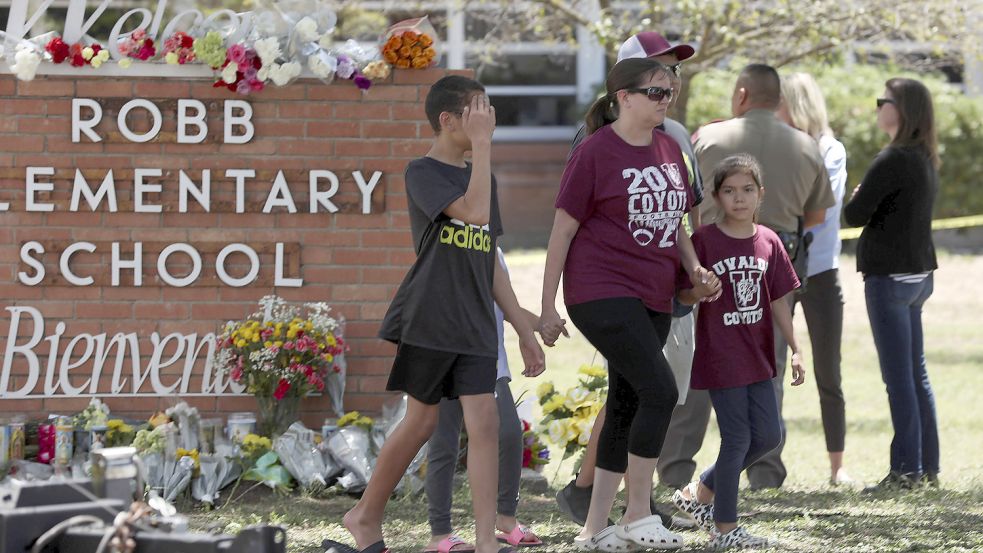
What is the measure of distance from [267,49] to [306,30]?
0.21m

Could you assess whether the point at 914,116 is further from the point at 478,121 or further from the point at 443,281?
the point at 443,281

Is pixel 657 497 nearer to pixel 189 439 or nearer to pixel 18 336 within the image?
pixel 189 439

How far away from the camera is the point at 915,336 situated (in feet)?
21.6

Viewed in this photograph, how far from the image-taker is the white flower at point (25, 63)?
6.60 m

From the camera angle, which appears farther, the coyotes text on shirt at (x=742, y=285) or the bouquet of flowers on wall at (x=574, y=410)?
the bouquet of flowers on wall at (x=574, y=410)

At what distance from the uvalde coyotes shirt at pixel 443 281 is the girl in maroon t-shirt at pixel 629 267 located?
25 centimetres

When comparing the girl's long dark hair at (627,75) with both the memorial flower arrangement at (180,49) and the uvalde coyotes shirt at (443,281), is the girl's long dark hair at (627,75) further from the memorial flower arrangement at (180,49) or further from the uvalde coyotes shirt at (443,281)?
the memorial flower arrangement at (180,49)

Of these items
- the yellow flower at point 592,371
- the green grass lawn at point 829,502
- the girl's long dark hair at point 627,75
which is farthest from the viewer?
the yellow flower at point 592,371

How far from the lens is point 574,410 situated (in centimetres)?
678

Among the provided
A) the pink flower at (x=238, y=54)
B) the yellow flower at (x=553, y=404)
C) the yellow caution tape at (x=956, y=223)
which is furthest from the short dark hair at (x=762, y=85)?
the yellow caution tape at (x=956, y=223)

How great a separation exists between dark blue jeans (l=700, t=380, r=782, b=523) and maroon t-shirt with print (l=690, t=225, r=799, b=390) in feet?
0.21

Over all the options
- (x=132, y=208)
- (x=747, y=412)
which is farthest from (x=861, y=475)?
(x=132, y=208)

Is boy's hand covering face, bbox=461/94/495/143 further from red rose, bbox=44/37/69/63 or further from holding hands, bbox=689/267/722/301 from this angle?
red rose, bbox=44/37/69/63

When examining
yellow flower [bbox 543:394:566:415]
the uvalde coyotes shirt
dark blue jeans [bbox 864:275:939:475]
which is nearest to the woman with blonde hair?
dark blue jeans [bbox 864:275:939:475]
